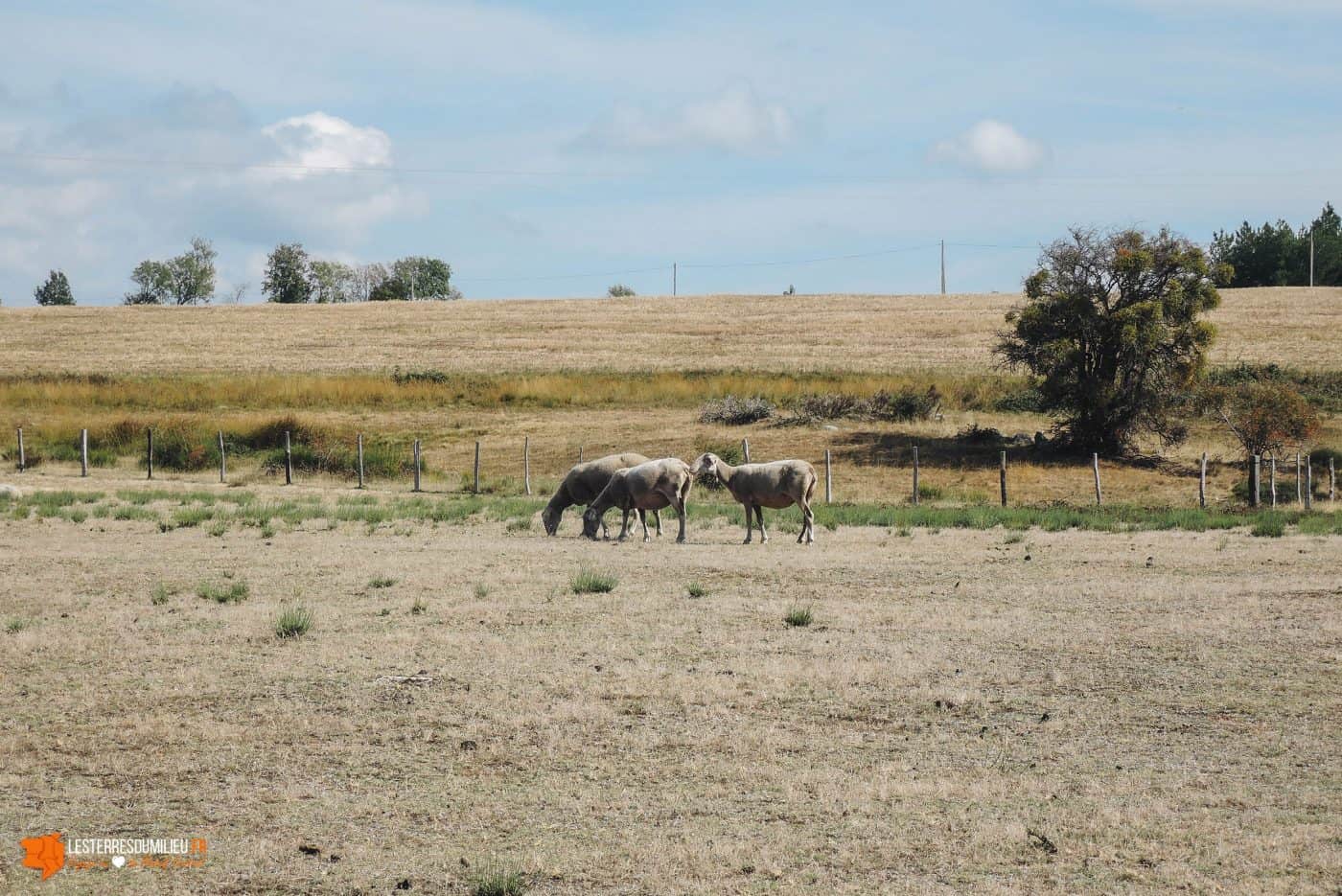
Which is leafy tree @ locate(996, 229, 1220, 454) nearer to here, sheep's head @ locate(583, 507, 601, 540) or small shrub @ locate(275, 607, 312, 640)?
sheep's head @ locate(583, 507, 601, 540)

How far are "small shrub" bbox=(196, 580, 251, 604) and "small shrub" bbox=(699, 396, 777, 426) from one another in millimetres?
38992

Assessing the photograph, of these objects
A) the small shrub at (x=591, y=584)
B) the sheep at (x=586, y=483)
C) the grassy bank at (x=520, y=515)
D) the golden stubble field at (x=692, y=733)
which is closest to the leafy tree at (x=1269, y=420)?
the grassy bank at (x=520, y=515)

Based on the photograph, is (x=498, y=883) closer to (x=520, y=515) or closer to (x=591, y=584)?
(x=591, y=584)

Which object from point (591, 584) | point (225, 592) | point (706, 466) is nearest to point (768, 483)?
point (706, 466)

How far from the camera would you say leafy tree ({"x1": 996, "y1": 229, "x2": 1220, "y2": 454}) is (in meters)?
49.0

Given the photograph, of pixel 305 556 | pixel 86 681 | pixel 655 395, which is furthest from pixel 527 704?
pixel 655 395

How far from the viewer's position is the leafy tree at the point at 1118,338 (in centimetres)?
4897

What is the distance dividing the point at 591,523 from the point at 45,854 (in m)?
18.2

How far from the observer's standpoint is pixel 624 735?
1054 centimetres

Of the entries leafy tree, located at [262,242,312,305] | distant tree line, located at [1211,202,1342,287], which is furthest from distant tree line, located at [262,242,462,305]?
distant tree line, located at [1211,202,1342,287]

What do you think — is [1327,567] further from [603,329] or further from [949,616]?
[603,329]

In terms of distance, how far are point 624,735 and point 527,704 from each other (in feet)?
4.35

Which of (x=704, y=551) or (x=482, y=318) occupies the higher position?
(x=482, y=318)
